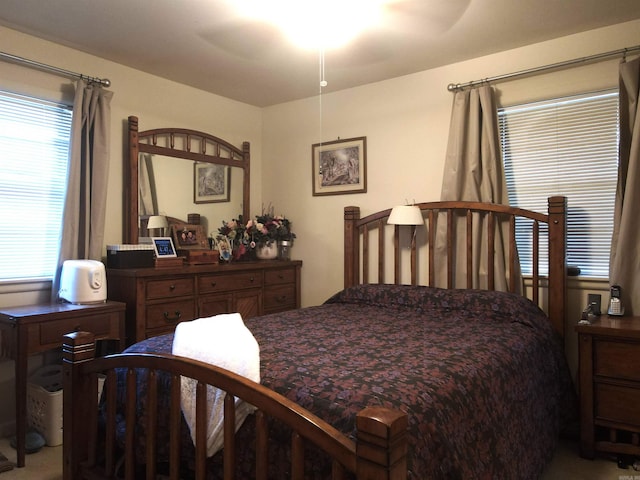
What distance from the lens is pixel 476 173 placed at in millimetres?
2965

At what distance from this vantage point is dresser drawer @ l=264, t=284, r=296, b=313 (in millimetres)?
3612

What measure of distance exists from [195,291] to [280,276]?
2.75ft

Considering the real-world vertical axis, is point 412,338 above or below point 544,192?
below

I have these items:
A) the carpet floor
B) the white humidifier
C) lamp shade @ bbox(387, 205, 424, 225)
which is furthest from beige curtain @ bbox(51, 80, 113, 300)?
lamp shade @ bbox(387, 205, 424, 225)

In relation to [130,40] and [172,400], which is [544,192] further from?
[130,40]

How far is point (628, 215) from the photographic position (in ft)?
7.99

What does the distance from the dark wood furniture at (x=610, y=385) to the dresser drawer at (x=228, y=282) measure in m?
2.17

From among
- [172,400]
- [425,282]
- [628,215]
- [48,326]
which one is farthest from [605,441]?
[48,326]

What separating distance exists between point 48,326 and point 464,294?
2.27 meters

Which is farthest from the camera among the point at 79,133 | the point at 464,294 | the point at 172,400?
the point at 79,133

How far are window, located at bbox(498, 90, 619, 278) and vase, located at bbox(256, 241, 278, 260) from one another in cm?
190

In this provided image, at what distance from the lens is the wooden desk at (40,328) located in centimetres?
226

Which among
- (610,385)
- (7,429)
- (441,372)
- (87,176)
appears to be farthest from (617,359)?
(7,429)

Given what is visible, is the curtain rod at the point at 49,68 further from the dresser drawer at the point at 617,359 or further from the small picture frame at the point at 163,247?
the dresser drawer at the point at 617,359
